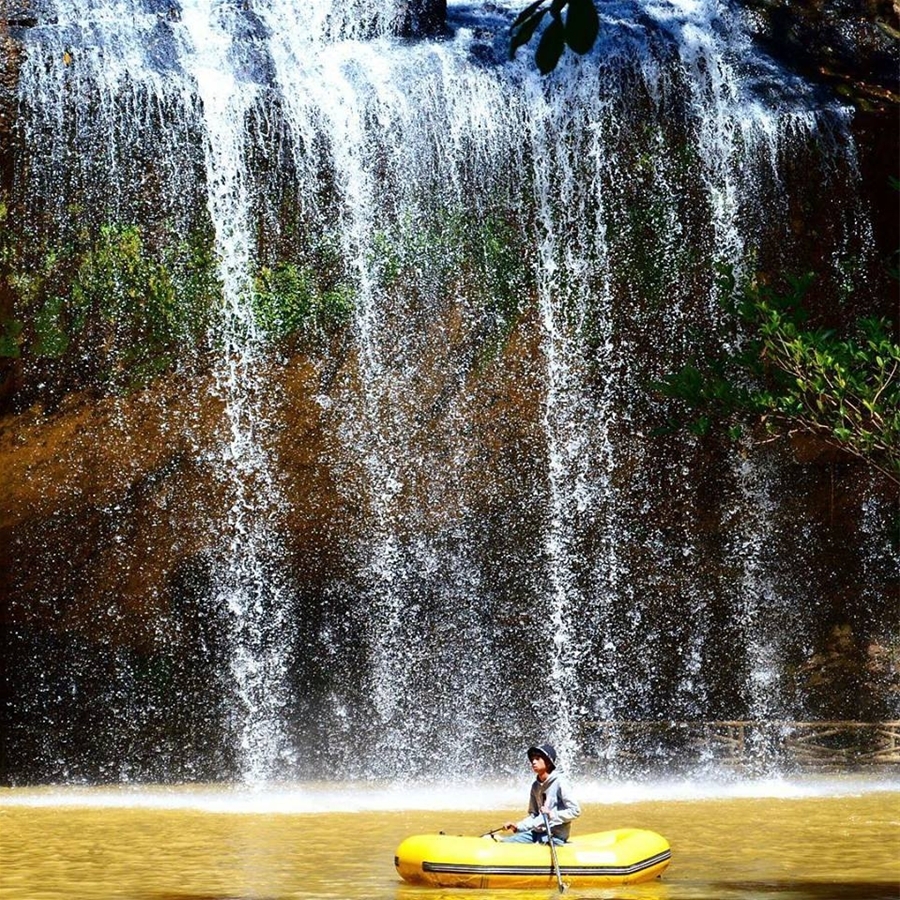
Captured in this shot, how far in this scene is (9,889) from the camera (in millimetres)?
7793

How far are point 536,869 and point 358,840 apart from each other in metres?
2.42

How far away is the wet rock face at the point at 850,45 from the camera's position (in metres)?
16.5

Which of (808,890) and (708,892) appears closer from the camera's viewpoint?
(808,890)

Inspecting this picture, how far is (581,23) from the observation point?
12.0ft

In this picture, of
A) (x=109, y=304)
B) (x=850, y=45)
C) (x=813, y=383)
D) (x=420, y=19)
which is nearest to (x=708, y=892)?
(x=813, y=383)

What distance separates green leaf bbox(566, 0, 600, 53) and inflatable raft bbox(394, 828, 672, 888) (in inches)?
205

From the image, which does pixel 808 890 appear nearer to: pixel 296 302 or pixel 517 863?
pixel 517 863

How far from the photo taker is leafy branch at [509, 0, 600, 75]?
3654 mm

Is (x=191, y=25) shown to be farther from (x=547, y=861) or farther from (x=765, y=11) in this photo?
(x=547, y=861)

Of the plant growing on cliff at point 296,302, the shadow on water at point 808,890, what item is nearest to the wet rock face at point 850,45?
the plant growing on cliff at point 296,302

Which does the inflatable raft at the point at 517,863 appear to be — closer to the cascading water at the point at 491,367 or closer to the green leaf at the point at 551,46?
the green leaf at the point at 551,46

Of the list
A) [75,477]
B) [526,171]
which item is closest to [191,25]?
[526,171]

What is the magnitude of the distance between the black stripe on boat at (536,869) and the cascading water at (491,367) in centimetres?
854

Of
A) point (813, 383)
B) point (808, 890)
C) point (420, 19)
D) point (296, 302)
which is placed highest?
point (420, 19)
